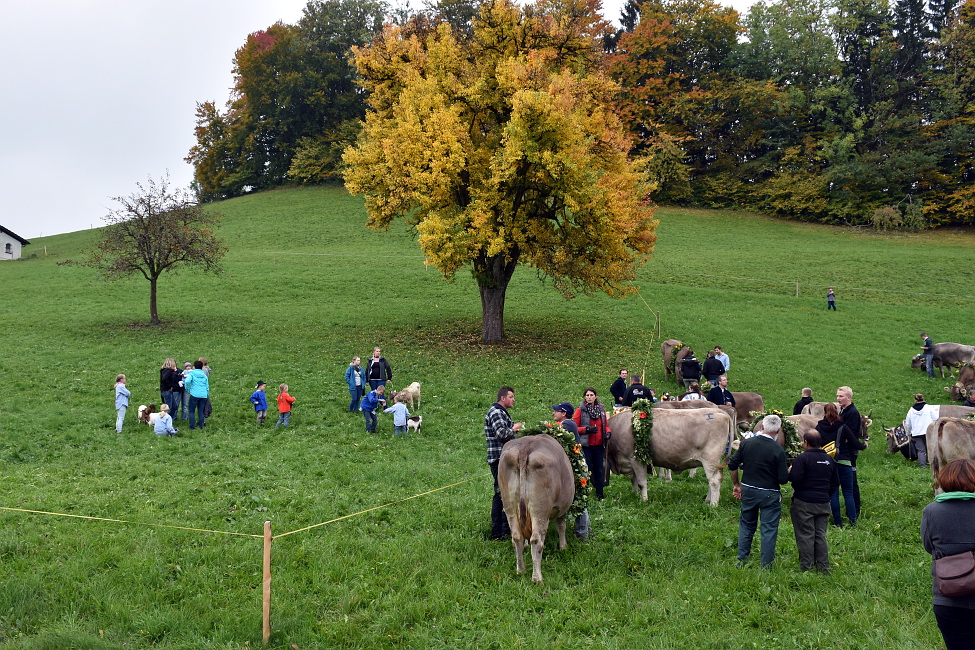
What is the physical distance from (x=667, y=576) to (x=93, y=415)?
50.1 feet

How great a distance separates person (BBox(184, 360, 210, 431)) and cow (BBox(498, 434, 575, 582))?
10674mm

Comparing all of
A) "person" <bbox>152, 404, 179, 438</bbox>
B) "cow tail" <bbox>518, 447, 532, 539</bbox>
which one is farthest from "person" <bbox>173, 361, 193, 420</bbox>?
"cow tail" <bbox>518, 447, 532, 539</bbox>

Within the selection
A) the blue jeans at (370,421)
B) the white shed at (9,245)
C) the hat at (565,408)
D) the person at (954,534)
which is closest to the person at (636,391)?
the hat at (565,408)

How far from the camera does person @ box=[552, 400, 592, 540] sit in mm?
9664

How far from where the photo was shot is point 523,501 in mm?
8570

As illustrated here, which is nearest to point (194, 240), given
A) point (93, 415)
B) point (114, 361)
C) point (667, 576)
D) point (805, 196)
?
point (114, 361)

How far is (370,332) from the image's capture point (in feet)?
90.5

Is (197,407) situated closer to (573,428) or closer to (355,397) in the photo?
(355,397)

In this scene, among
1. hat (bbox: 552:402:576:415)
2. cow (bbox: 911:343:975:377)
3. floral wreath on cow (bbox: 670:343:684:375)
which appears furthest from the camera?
cow (bbox: 911:343:975:377)

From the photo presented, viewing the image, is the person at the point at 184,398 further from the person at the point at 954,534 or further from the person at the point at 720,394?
the person at the point at 954,534

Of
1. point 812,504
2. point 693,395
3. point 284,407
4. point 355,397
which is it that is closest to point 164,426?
point 284,407

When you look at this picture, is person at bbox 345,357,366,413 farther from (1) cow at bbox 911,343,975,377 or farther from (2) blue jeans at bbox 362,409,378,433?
(1) cow at bbox 911,343,975,377

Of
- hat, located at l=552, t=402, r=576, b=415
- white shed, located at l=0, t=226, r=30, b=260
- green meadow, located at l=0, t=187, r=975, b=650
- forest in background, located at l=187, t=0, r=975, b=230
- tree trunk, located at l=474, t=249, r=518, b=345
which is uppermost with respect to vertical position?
forest in background, located at l=187, t=0, r=975, b=230

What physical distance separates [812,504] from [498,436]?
13.2ft
